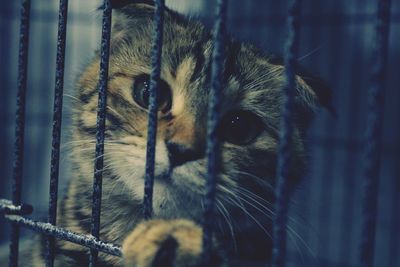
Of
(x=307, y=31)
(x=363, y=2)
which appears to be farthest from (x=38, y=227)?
(x=307, y=31)

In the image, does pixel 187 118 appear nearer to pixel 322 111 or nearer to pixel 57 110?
pixel 57 110

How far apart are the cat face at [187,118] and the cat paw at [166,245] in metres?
0.16

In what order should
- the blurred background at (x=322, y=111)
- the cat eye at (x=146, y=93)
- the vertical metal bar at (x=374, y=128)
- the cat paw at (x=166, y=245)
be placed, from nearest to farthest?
the vertical metal bar at (x=374, y=128)
the cat paw at (x=166, y=245)
the cat eye at (x=146, y=93)
the blurred background at (x=322, y=111)

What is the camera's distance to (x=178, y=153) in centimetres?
71

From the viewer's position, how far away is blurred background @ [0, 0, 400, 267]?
219 centimetres

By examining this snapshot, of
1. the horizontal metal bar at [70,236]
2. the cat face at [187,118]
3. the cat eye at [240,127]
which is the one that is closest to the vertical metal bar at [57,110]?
the horizontal metal bar at [70,236]

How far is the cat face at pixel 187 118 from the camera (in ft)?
2.46

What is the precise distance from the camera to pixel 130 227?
0.92 m

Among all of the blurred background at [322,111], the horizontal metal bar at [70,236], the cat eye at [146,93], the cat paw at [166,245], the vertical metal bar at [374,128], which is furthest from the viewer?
the blurred background at [322,111]

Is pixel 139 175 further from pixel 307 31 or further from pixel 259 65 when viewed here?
pixel 307 31

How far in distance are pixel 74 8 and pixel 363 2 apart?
1.27 m

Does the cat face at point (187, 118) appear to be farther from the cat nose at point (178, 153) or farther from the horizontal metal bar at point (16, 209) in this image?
the horizontal metal bar at point (16, 209)

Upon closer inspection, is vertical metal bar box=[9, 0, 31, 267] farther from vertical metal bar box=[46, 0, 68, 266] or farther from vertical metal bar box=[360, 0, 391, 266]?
vertical metal bar box=[360, 0, 391, 266]

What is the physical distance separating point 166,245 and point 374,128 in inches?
10.3
